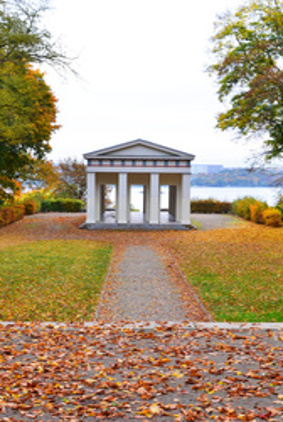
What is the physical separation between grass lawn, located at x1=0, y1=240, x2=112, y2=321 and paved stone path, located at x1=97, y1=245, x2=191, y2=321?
19.6 inches

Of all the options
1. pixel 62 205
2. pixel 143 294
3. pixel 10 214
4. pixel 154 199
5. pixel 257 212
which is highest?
pixel 154 199

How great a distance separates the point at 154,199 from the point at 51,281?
15094 mm

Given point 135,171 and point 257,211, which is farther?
point 257,211

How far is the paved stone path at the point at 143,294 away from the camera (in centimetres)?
945

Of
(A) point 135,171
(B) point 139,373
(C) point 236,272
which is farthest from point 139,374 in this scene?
(A) point 135,171

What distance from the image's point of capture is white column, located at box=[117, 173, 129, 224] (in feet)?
87.0

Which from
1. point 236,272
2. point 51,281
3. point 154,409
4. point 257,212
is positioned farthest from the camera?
point 257,212

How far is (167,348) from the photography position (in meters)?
6.84

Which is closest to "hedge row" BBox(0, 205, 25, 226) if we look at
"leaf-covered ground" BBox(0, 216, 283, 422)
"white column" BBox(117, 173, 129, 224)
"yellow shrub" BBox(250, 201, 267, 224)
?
"white column" BBox(117, 173, 129, 224)

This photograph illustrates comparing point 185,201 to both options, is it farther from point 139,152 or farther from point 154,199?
point 139,152

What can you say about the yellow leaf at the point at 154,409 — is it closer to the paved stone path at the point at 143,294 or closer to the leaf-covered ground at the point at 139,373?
the leaf-covered ground at the point at 139,373

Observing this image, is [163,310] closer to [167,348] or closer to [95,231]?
[167,348]

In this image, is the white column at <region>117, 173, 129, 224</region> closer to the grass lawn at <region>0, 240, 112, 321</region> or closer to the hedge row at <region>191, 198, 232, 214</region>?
the grass lawn at <region>0, 240, 112, 321</region>

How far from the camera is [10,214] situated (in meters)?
28.9
